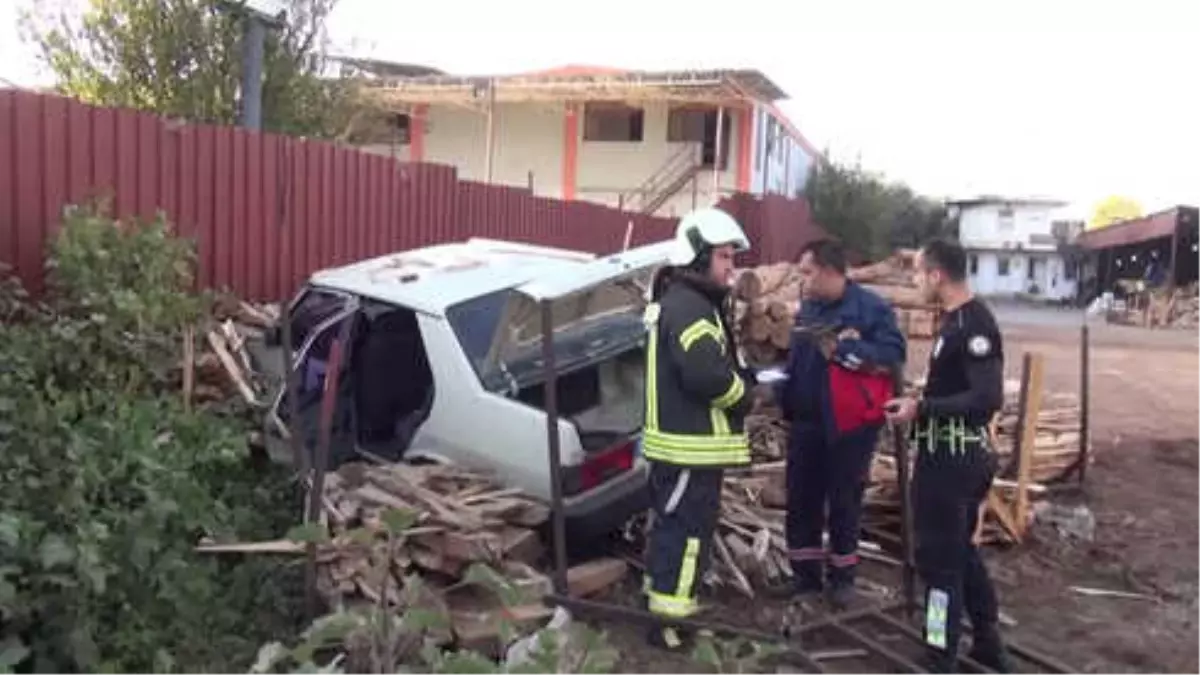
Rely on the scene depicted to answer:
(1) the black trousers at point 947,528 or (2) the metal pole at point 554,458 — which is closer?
(1) the black trousers at point 947,528

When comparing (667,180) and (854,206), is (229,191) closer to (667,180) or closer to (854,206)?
(667,180)

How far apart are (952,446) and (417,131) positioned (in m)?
33.7

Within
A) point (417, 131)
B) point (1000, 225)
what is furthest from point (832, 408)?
point (1000, 225)

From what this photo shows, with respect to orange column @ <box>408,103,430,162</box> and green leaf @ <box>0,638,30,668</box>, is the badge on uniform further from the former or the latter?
orange column @ <box>408,103,430,162</box>

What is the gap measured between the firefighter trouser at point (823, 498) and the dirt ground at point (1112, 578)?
0.28m

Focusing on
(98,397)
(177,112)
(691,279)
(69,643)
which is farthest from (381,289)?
(177,112)

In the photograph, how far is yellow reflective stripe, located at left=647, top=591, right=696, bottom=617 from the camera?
485 cm

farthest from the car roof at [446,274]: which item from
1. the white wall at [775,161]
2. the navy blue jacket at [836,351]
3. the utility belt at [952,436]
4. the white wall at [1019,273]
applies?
the white wall at [1019,273]

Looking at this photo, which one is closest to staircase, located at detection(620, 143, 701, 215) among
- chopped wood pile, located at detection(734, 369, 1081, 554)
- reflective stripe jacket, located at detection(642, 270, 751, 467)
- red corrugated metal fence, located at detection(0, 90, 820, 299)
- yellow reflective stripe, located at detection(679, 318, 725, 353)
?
Answer: red corrugated metal fence, located at detection(0, 90, 820, 299)

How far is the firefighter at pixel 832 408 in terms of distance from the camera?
5340 mm

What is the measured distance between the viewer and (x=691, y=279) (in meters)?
4.83

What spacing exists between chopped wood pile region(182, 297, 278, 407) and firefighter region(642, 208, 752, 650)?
2.94m

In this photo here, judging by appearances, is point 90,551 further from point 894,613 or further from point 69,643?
point 894,613

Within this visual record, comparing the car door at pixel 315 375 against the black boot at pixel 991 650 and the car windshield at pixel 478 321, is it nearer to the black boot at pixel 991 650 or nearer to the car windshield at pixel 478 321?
the car windshield at pixel 478 321
